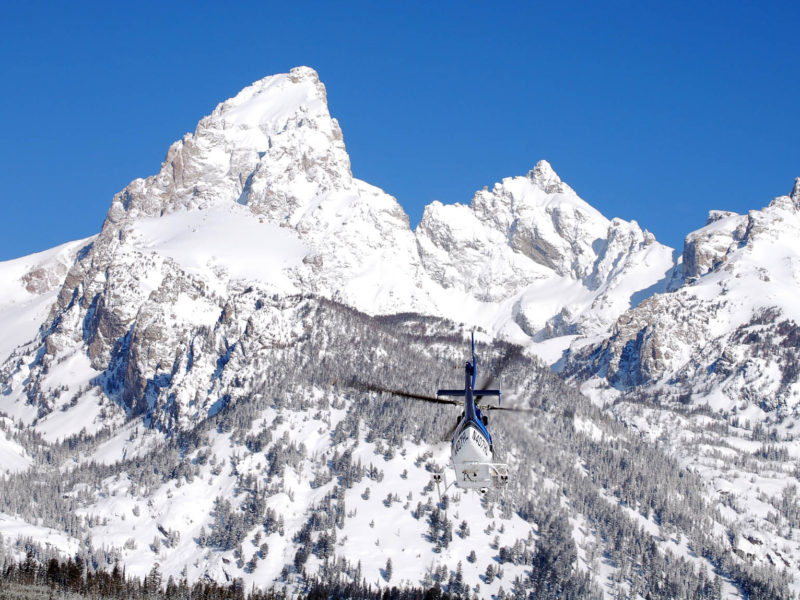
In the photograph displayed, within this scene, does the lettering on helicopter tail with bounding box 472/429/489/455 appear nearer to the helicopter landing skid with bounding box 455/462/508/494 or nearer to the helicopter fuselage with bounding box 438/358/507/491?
the helicopter fuselage with bounding box 438/358/507/491

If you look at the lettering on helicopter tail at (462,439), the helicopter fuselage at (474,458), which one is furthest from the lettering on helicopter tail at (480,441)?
the lettering on helicopter tail at (462,439)

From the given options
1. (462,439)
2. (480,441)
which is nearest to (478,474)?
(480,441)

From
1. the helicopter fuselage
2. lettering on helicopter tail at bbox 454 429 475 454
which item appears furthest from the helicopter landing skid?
lettering on helicopter tail at bbox 454 429 475 454

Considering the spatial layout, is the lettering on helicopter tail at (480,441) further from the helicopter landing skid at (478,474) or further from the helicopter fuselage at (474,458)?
the helicopter landing skid at (478,474)

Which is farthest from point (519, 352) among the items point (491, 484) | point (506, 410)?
point (491, 484)

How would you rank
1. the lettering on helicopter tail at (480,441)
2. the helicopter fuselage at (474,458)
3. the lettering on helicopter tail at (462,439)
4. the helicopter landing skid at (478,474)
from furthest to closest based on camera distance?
the lettering on helicopter tail at (462,439)
the lettering on helicopter tail at (480,441)
the helicopter fuselage at (474,458)
the helicopter landing skid at (478,474)

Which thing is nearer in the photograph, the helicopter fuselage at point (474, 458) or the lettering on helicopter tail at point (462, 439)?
the helicopter fuselage at point (474, 458)

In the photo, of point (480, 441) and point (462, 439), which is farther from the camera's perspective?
point (462, 439)

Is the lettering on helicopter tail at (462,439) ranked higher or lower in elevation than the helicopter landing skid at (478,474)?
higher

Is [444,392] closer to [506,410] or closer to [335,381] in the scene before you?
[506,410]

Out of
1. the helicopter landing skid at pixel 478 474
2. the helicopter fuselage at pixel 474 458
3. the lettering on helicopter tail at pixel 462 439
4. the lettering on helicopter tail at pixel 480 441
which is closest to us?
the helicopter landing skid at pixel 478 474

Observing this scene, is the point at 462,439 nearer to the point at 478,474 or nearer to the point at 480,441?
the point at 480,441
